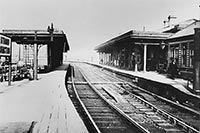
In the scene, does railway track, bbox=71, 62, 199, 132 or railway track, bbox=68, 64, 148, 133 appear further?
railway track, bbox=71, 62, 199, 132

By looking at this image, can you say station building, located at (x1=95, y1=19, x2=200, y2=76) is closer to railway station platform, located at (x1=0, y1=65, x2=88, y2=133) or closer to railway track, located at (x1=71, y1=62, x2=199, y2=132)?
railway track, located at (x1=71, y1=62, x2=199, y2=132)

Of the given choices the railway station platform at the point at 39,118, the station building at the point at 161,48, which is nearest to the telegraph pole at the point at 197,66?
the station building at the point at 161,48

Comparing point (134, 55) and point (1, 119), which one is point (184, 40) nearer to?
point (134, 55)

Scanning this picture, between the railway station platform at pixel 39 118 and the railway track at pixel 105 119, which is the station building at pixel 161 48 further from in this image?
the railway station platform at pixel 39 118

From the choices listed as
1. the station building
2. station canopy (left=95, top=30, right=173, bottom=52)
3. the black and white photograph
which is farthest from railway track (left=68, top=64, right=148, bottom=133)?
station canopy (left=95, top=30, right=173, bottom=52)

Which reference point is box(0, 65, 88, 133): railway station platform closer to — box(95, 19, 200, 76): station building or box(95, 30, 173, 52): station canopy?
box(95, 19, 200, 76): station building

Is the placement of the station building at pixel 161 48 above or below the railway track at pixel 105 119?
above

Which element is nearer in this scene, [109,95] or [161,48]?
[109,95]

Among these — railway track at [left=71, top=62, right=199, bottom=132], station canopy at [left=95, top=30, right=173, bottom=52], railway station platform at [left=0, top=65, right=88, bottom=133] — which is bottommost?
railway track at [left=71, top=62, right=199, bottom=132]

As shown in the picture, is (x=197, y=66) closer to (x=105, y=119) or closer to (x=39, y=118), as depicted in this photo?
(x=105, y=119)

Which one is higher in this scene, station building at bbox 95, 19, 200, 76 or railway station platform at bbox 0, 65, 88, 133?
station building at bbox 95, 19, 200, 76

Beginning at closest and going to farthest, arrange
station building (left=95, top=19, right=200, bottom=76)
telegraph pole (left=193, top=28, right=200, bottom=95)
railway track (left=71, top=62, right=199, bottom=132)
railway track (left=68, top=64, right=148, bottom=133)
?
railway track (left=68, top=64, right=148, bottom=133) → railway track (left=71, top=62, right=199, bottom=132) → telegraph pole (left=193, top=28, right=200, bottom=95) → station building (left=95, top=19, right=200, bottom=76)

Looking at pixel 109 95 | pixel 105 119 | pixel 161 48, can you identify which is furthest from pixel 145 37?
pixel 105 119

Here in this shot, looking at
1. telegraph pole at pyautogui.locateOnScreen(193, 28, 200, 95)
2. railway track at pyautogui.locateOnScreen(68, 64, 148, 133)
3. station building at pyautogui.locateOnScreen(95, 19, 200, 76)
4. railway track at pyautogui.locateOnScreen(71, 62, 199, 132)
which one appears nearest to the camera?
railway track at pyautogui.locateOnScreen(68, 64, 148, 133)
